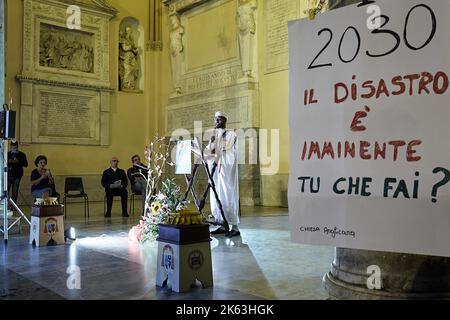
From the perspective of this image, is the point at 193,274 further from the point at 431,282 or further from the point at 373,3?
the point at 373,3

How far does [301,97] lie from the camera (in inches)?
98.0

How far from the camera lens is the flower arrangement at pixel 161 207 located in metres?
5.35

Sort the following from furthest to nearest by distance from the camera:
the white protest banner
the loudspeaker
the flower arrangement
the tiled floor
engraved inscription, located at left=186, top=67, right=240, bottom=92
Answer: engraved inscription, located at left=186, top=67, right=240, bottom=92
the loudspeaker
the flower arrangement
the tiled floor
the white protest banner

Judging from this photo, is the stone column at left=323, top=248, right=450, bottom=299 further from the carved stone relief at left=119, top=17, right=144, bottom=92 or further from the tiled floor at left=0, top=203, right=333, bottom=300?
the carved stone relief at left=119, top=17, right=144, bottom=92

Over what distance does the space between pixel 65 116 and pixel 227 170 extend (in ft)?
25.1

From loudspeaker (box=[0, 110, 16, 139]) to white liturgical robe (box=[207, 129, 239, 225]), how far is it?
8.24ft

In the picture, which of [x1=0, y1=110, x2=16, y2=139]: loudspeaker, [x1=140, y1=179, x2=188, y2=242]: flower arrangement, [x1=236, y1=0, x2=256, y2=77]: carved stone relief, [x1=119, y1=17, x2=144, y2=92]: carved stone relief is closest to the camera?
[x1=140, y1=179, x2=188, y2=242]: flower arrangement

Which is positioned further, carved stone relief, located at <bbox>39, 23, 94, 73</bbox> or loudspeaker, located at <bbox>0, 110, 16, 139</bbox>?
carved stone relief, located at <bbox>39, 23, 94, 73</bbox>

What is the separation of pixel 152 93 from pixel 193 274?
37.4 feet

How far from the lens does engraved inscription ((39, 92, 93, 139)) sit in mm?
12172

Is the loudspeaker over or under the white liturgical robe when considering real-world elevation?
over

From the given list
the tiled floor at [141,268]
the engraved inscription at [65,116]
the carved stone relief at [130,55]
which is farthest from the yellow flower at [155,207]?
the carved stone relief at [130,55]

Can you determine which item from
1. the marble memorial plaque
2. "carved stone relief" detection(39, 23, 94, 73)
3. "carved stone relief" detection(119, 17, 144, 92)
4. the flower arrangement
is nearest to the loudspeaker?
the flower arrangement
